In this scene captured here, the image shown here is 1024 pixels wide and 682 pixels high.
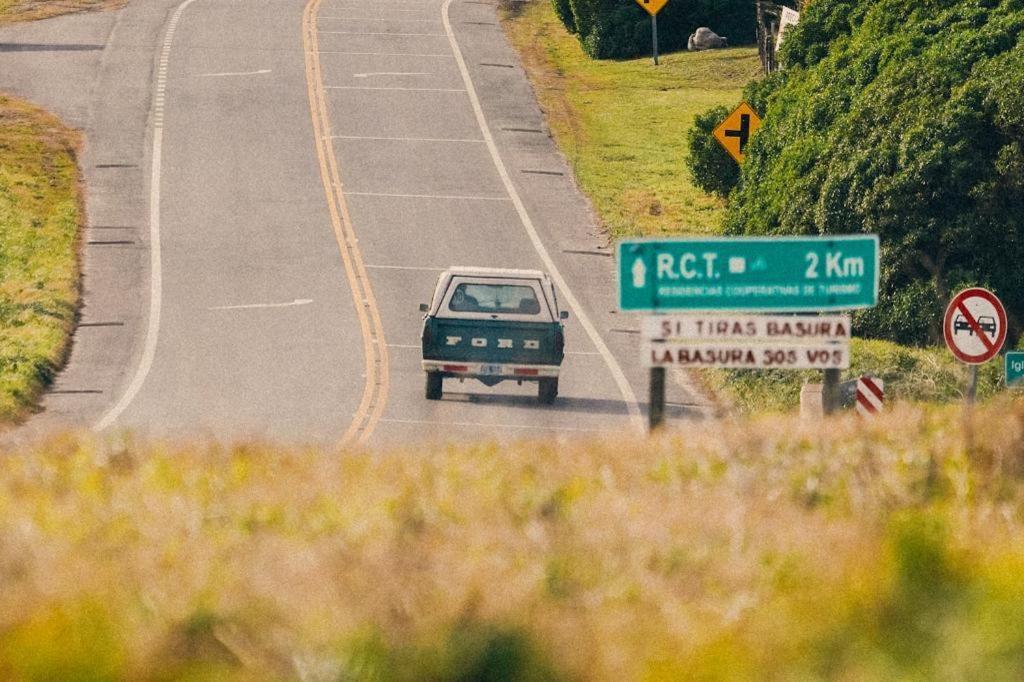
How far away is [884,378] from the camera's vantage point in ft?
86.7

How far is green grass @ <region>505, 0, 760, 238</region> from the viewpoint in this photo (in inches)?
1596

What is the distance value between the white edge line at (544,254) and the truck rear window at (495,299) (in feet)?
7.62

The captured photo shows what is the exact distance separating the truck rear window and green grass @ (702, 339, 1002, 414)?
366 centimetres

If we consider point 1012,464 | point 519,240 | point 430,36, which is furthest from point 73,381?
point 430,36

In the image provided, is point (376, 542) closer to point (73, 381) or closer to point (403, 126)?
point (73, 381)

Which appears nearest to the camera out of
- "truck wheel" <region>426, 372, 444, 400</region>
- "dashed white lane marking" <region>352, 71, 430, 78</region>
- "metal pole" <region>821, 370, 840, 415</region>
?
"metal pole" <region>821, 370, 840, 415</region>

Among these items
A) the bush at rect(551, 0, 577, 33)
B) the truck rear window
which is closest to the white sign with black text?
the truck rear window

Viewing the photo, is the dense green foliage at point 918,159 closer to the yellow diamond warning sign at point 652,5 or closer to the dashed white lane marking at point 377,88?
the yellow diamond warning sign at point 652,5

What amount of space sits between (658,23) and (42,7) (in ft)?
74.3

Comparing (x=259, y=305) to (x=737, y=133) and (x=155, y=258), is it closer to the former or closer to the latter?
(x=155, y=258)

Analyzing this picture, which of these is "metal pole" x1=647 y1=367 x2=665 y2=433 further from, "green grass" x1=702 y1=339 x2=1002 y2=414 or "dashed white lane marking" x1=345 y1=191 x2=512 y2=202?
"dashed white lane marking" x1=345 y1=191 x2=512 y2=202

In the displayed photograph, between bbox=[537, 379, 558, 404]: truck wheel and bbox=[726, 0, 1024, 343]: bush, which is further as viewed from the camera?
bbox=[726, 0, 1024, 343]: bush

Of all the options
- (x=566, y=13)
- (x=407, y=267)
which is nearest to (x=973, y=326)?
(x=407, y=267)

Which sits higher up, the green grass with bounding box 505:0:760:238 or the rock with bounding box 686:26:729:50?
the rock with bounding box 686:26:729:50
